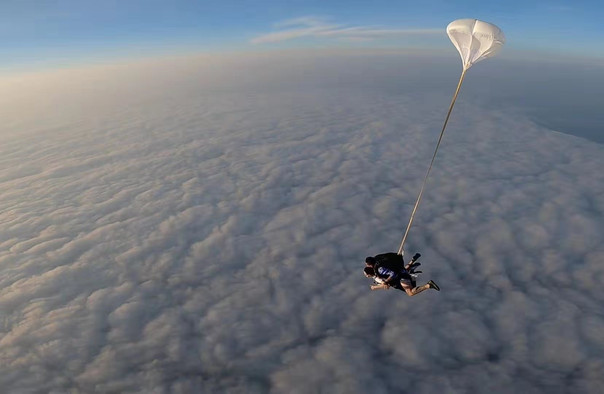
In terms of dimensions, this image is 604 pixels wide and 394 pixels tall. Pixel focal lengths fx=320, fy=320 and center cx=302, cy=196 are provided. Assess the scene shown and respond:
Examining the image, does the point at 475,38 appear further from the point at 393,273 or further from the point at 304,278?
the point at 304,278

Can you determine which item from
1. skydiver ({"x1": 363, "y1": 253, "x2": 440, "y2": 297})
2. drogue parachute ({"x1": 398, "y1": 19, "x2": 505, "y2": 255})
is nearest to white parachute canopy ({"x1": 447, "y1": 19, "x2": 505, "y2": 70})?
drogue parachute ({"x1": 398, "y1": 19, "x2": 505, "y2": 255})

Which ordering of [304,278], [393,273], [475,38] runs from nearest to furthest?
[475,38]
[393,273]
[304,278]

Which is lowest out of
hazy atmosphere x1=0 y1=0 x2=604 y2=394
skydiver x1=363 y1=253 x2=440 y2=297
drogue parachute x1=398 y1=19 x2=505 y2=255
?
hazy atmosphere x1=0 y1=0 x2=604 y2=394

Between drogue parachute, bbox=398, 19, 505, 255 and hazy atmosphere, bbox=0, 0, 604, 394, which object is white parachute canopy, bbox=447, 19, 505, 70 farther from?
hazy atmosphere, bbox=0, 0, 604, 394

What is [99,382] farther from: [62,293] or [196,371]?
[62,293]

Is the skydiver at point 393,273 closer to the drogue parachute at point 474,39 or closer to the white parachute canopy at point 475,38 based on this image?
the drogue parachute at point 474,39

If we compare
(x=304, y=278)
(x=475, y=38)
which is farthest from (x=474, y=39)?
(x=304, y=278)

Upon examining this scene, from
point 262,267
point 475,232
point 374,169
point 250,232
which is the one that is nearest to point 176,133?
point 374,169

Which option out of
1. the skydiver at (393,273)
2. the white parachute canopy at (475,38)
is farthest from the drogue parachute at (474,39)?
the skydiver at (393,273)
